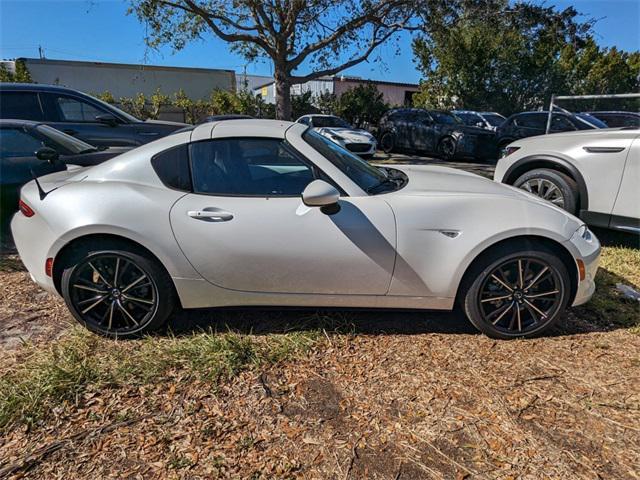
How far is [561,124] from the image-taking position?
955cm

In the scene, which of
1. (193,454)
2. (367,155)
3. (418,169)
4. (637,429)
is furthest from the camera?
(367,155)

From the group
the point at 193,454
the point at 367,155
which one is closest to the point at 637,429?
the point at 193,454

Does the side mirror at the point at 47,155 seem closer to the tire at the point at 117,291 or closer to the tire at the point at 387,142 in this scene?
the tire at the point at 117,291

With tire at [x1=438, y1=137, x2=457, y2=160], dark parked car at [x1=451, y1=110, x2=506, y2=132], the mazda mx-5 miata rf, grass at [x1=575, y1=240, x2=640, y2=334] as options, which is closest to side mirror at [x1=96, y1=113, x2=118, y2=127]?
the mazda mx-5 miata rf

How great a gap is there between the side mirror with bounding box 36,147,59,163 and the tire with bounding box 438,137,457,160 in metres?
11.4

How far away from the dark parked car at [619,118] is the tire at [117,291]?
1105cm

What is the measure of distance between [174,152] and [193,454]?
187cm

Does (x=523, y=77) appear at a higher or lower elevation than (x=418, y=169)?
higher

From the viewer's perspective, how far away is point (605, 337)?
2.87 meters

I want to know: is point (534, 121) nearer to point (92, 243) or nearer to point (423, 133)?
point (423, 133)

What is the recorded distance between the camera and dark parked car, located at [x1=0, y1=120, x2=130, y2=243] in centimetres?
415

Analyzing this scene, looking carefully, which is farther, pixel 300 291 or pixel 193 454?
pixel 300 291

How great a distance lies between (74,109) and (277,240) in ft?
18.6

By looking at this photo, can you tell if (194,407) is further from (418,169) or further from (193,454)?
(418,169)
